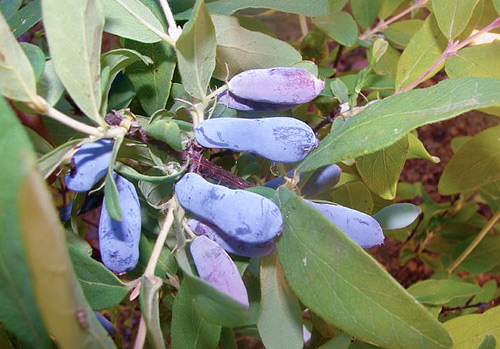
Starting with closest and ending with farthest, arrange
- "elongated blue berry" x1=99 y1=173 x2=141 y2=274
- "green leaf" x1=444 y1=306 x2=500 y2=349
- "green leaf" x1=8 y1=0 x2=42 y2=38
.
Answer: "elongated blue berry" x1=99 y1=173 x2=141 y2=274 < "green leaf" x1=8 y1=0 x2=42 y2=38 < "green leaf" x1=444 y1=306 x2=500 y2=349

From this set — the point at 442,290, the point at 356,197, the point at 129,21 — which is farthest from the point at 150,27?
the point at 442,290

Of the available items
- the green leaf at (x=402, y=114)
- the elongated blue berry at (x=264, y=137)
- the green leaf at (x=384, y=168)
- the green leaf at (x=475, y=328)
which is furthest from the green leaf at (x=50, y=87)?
the green leaf at (x=475, y=328)

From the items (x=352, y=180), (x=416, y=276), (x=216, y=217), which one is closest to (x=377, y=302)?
(x=216, y=217)

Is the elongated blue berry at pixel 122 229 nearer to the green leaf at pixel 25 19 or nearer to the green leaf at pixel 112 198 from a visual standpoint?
the green leaf at pixel 112 198

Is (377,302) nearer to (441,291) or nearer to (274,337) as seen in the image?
(274,337)

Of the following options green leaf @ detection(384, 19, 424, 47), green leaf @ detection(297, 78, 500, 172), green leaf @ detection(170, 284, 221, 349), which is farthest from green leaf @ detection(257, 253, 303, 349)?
green leaf @ detection(384, 19, 424, 47)

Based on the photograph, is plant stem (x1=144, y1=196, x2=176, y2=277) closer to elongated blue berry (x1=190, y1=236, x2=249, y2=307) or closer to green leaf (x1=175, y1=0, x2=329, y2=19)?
elongated blue berry (x1=190, y1=236, x2=249, y2=307)

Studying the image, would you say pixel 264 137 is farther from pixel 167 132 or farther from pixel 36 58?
pixel 36 58

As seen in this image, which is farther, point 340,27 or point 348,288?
point 340,27
